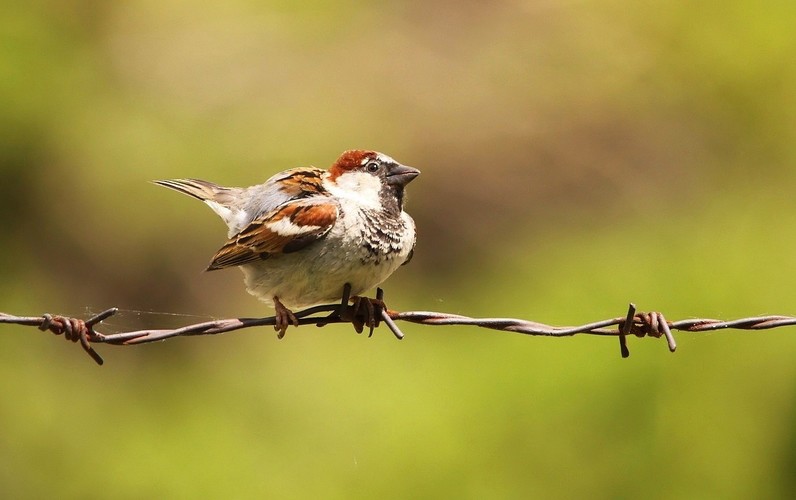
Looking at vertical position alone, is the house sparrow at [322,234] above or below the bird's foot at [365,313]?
above

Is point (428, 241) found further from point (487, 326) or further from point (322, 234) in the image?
point (487, 326)

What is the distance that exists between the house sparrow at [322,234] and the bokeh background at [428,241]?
2.52 metres

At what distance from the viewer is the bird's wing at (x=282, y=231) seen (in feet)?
13.1

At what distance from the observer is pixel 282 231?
4.04 meters

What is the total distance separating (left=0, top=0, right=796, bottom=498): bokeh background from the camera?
6.68 meters

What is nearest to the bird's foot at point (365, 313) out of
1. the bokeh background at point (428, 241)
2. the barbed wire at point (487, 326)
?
the barbed wire at point (487, 326)

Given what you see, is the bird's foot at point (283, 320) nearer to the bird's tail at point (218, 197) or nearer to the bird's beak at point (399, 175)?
the bird's tail at point (218, 197)

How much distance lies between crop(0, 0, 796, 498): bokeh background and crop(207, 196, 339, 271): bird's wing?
256 cm

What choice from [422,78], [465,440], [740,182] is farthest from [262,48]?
[465,440]

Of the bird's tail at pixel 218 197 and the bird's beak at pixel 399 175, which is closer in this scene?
the bird's beak at pixel 399 175

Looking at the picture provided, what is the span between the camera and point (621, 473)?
6.42 m

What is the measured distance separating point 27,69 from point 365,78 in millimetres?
3271

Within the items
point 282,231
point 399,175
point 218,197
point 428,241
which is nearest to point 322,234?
point 282,231

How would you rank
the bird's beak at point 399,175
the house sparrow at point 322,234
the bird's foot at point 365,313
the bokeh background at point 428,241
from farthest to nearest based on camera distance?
the bokeh background at point 428,241
the bird's beak at point 399,175
the house sparrow at point 322,234
the bird's foot at point 365,313
